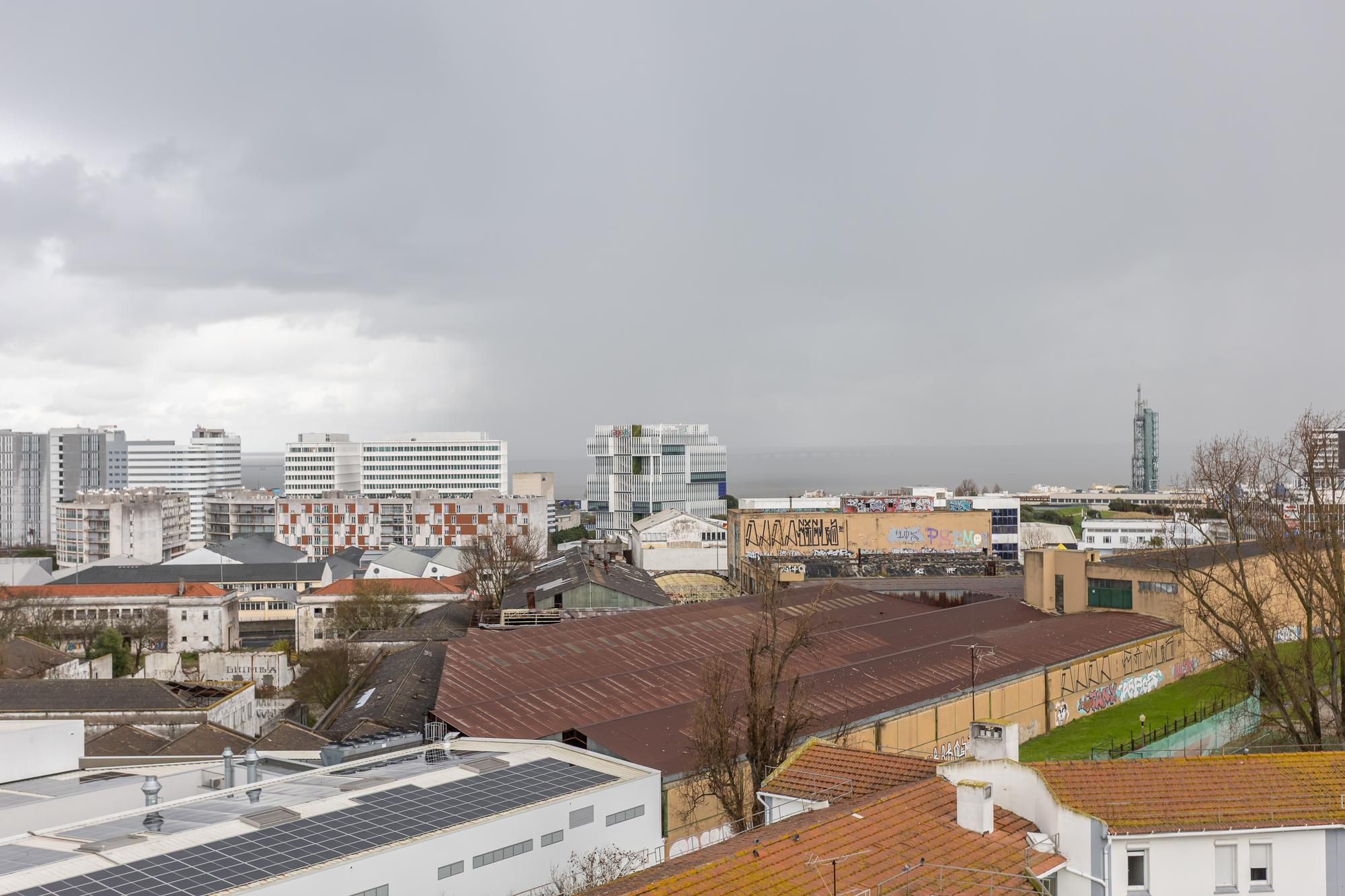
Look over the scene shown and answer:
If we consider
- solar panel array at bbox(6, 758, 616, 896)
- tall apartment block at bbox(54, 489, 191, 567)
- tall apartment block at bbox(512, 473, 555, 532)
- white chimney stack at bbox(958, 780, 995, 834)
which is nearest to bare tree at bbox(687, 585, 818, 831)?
solar panel array at bbox(6, 758, 616, 896)

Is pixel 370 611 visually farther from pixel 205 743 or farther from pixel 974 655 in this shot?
pixel 974 655

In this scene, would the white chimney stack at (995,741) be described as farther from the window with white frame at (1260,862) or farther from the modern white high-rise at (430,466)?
the modern white high-rise at (430,466)

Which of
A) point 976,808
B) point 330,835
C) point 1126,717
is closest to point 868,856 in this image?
point 976,808

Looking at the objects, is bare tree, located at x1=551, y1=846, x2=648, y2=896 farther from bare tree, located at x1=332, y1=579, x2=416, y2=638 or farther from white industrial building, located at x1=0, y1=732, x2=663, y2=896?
bare tree, located at x1=332, y1=579, x2=416, y2=638

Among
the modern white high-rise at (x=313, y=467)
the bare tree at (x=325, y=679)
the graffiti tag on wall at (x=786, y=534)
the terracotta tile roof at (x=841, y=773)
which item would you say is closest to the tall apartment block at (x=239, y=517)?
the modern white high-rise at (x=313, y=467)

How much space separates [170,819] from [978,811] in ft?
40.5

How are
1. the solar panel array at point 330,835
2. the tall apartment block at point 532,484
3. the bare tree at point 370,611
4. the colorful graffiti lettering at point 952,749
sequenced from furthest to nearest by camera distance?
the tall apartment block at point 532,484
the bare tree at point 370,611
the colorful graffiti lettering at point 952,749
the solar panel array at point 330,835

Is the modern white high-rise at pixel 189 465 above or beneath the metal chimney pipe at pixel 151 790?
above

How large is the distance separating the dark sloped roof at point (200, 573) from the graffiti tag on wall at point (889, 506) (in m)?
41.8

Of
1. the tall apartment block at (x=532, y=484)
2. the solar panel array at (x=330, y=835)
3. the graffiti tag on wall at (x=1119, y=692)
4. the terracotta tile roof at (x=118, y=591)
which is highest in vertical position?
the tall apartment block at (x=532, y=484)

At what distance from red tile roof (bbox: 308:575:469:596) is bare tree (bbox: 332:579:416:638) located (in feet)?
7.09

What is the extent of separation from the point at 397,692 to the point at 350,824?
17.3 metres

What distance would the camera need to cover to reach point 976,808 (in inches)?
577

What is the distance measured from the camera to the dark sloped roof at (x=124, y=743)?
30734mm
